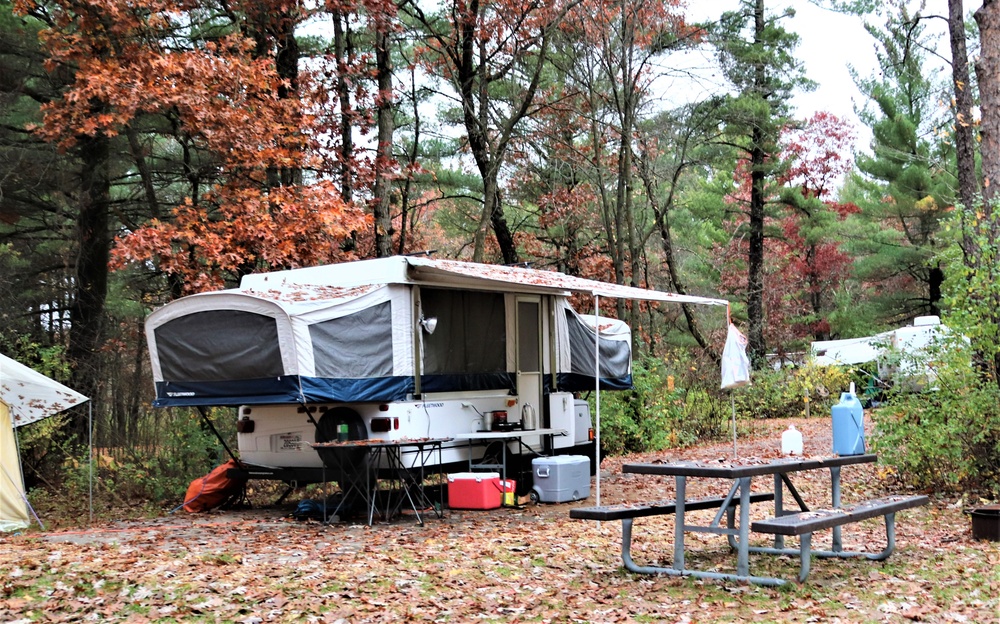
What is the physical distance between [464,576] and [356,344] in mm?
3397

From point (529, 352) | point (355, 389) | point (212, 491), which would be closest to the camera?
point (355, 389)

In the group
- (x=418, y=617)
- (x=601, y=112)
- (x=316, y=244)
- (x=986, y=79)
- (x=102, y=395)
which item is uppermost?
(x=601, y=112)

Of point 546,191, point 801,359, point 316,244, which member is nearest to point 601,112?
point 546,191

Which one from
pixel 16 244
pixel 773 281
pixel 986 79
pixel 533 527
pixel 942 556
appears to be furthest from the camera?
pixel 773 281

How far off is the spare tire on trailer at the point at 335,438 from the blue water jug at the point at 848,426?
454 centimetres

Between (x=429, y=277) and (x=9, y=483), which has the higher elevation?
(x=429, y=277)

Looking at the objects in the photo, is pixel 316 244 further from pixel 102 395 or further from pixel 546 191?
pixel 546 191

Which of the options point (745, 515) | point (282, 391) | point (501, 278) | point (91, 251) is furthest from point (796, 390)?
point (745, 515)

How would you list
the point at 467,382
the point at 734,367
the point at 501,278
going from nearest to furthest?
the point at 734,367, the point at 501,278, the point at 467,382

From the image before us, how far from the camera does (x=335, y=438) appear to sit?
33.1ft

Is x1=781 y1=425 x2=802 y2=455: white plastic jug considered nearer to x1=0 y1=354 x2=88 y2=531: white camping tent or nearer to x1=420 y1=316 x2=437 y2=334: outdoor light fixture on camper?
x1=420 y1=316 x2=437 y2=334: outdoor light fixture on camper

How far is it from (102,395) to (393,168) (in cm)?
528

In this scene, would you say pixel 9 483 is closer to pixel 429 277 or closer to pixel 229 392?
pixel 229 392

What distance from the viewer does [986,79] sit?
1059 centimetres
